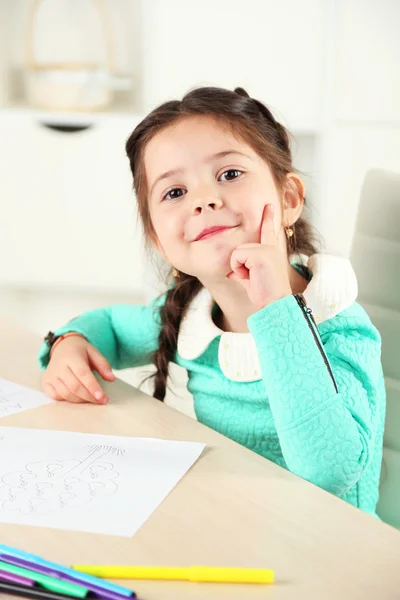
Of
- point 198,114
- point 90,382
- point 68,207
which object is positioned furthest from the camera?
point 68,207

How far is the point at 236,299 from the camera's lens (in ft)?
3.56

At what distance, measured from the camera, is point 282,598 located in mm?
523

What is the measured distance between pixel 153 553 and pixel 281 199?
0.62 m

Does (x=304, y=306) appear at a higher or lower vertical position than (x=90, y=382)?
higher

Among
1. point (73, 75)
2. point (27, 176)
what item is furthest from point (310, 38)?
point (27, 176)

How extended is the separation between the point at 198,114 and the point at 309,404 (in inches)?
17.6

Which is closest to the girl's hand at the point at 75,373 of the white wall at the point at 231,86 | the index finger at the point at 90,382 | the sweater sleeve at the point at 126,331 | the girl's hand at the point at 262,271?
the index finger at the point at 90,382

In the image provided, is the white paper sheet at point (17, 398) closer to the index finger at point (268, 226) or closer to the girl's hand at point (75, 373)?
the girl's hand at point (75, 373)

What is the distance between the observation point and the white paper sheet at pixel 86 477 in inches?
25.2

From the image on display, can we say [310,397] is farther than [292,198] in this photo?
No

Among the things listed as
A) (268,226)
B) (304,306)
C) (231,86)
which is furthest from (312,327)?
(231,86)

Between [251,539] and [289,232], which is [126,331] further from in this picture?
[251,539]

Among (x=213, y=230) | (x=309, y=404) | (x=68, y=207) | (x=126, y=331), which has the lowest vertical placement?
(x=68, y=207)

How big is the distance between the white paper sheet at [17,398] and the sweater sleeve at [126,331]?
0.21 m
